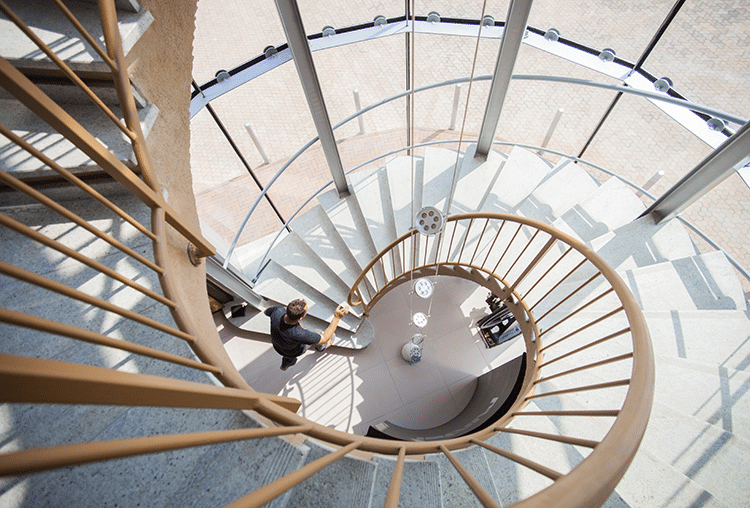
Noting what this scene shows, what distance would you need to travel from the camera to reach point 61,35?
1.91 meters

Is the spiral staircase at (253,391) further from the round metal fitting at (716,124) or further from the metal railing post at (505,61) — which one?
the metal railing post at (505,61)

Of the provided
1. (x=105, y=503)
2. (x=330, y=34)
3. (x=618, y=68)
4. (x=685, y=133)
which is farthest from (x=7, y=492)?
(x=685, y=133)

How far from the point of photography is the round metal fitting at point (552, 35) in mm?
4508

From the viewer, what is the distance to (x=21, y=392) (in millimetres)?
627

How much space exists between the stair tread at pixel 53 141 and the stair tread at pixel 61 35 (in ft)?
1.05

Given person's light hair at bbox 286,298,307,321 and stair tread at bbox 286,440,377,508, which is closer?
stair tread at bbox 286,440,377,508

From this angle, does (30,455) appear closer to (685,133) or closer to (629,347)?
(629,347)

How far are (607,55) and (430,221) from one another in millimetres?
3834

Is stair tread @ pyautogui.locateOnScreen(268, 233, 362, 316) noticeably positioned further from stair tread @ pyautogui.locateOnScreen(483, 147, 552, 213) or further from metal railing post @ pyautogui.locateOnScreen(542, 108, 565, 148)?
metal railing post @ pyautogui.locateOnScreen(542, 108, 565, 148)

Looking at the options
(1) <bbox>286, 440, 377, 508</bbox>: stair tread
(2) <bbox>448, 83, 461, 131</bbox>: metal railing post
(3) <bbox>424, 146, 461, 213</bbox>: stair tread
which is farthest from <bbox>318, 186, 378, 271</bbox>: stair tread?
(1) <bbox>286, 440, 377, 508</bbox>: stair tread

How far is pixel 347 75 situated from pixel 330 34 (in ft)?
2.15

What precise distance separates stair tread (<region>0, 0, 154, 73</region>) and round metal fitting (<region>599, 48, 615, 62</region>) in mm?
4977

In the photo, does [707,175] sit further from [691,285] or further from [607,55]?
[607,55]

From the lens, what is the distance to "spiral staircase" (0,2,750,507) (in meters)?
0.97
